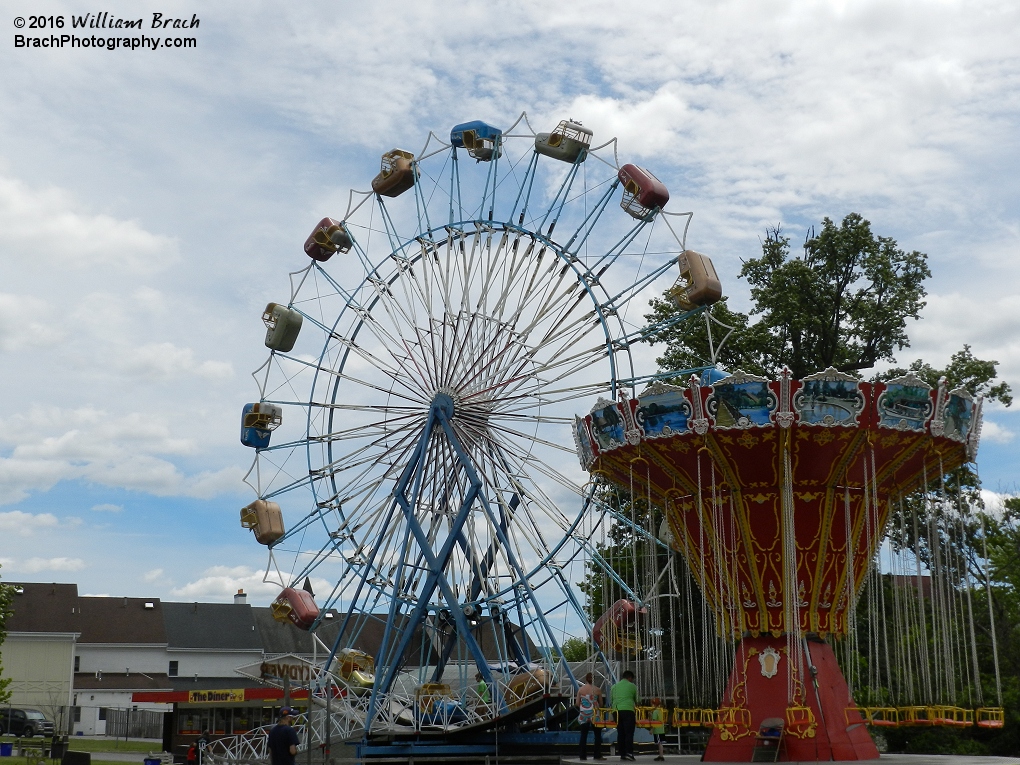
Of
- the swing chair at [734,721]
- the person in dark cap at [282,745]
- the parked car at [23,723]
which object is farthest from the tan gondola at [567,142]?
the parked car at [23,723]

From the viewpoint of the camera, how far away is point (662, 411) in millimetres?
16344

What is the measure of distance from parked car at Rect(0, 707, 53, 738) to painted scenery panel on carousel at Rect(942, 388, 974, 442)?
35.1 m

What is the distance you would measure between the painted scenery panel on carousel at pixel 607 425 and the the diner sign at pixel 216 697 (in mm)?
20842

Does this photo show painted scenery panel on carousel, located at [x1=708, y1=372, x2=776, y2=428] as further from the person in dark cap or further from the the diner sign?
the the diner sign

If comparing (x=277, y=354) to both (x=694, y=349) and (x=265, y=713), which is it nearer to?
(x=694, y=349)

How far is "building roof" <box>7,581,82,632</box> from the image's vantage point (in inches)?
2126

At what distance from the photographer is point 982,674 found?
28.6 metres

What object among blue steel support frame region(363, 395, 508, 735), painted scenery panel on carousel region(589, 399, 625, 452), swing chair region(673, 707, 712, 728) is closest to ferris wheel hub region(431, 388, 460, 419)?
blue steel support frame region(363, 395, 508, 735)

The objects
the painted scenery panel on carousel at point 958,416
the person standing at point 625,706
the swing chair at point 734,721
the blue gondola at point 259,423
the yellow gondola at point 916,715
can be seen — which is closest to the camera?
the yellow gondola at point 916,715

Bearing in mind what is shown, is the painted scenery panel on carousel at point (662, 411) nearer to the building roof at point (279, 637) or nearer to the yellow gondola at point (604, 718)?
the yellow gondola at point (604, 718)

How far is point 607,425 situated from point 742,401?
7.95ft

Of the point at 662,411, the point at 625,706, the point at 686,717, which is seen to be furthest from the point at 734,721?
the point at 662,411

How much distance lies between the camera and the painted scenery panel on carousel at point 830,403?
15562 mm

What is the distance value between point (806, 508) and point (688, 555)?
2.28 m
